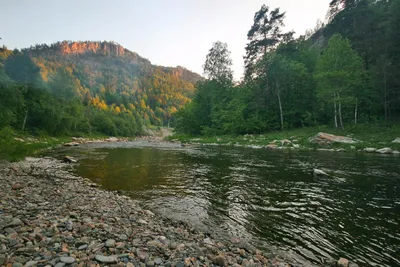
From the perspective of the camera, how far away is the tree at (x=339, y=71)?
29.1m

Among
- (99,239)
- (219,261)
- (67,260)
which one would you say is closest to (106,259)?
(67,260)

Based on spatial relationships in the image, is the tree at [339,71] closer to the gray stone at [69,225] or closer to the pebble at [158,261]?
the pebble at [158,261]

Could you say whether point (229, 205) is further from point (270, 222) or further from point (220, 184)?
point (220, 184)

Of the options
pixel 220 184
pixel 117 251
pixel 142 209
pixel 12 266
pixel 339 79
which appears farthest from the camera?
pixel 339 79

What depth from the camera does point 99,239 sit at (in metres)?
4.28

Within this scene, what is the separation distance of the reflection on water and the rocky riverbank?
780 millimetres

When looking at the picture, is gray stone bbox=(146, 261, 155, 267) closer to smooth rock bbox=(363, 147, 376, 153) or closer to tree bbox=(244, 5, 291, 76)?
smooth rock bbox=(363, 147, 376, 153)

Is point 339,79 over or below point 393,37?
below

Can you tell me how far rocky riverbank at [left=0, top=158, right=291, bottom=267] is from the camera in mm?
3469

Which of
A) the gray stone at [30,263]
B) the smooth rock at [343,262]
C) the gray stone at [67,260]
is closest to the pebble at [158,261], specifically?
the gray stone at [67,260]

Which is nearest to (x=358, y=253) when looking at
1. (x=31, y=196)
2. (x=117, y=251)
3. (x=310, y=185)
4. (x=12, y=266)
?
(x=117, y=251)

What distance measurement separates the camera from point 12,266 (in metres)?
2.97

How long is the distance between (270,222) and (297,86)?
39470 millimetres

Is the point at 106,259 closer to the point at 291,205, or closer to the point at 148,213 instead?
the point at 148,213
